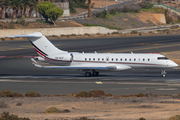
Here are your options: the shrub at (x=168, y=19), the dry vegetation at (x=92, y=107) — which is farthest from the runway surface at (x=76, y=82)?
the shrub at (x=168, y=19)

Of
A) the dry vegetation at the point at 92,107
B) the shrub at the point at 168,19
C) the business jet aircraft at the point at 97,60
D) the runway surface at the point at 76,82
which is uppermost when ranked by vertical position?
the shrub at the point at 168,19

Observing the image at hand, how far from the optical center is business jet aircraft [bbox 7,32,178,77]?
122 feet

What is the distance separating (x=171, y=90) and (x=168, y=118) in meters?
11.1

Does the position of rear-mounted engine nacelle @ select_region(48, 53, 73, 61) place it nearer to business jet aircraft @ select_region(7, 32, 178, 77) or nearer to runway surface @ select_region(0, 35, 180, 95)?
business jet aircraft @ select_region(7, 32, 178, 77)

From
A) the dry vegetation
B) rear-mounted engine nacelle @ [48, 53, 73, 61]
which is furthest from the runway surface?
the dry vegetation

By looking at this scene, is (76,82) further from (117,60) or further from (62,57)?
(117,60)

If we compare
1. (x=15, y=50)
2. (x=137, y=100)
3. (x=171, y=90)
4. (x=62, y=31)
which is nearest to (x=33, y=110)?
(x=137, y=100)

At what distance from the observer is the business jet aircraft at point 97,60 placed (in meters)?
37.2

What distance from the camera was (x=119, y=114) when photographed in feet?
66.7

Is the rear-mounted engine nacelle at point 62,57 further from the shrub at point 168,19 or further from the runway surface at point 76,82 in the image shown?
the shrub at point 168,19

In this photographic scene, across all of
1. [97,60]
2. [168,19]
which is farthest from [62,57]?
[168,19]

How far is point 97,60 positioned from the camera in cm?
3803

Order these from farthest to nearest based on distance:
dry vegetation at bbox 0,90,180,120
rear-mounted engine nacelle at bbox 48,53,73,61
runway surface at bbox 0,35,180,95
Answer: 1. rear-mounted engine nacelle at bbox 48,53,73,61
2. runway surface at bbox 0,35,180,95
3. dry vegetation at bbox 0,90,180,120

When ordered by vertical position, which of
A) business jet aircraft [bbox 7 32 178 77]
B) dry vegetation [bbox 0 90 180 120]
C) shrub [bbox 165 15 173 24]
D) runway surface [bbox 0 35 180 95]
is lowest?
runway surface [bbox 0 35 180 95]
